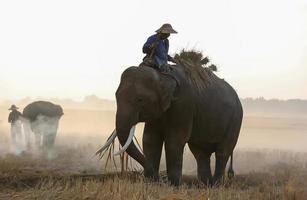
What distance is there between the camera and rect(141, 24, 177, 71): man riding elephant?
12.2 meters

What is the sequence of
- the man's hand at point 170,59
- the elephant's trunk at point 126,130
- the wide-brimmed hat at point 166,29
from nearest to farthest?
1. the elephant's trunk at point 126,130
2. the wide-brimmed hat at point 166,29
3. the man's hand at point 170,59

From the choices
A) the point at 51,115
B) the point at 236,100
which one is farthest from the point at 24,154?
the point at 236,100

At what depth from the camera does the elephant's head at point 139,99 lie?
37.2 ft

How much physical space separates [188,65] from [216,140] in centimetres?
199

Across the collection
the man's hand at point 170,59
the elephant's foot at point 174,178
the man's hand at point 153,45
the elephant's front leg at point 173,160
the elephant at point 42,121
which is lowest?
the elephant's foot at point 174,178

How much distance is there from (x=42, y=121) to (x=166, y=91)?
1907cm

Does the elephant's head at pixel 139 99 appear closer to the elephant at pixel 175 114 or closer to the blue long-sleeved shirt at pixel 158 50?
the elephant at pixel 175 114

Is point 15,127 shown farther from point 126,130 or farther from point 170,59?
point 126,130

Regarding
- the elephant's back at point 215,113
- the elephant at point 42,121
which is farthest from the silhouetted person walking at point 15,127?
the elephant's back at point 215,113

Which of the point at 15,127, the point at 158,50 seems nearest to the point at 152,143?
the point at 158,50

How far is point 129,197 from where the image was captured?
843cm

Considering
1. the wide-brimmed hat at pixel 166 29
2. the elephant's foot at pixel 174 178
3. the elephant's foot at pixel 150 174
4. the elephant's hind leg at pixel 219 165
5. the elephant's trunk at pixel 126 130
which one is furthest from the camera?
the elephant's hind leg at pixel 219 165

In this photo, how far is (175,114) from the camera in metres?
12.4

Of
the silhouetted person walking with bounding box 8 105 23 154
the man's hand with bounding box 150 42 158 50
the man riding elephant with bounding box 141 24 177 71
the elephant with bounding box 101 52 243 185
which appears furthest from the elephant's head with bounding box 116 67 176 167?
the silhouetted person walking with bounding box 8 105 23 154
